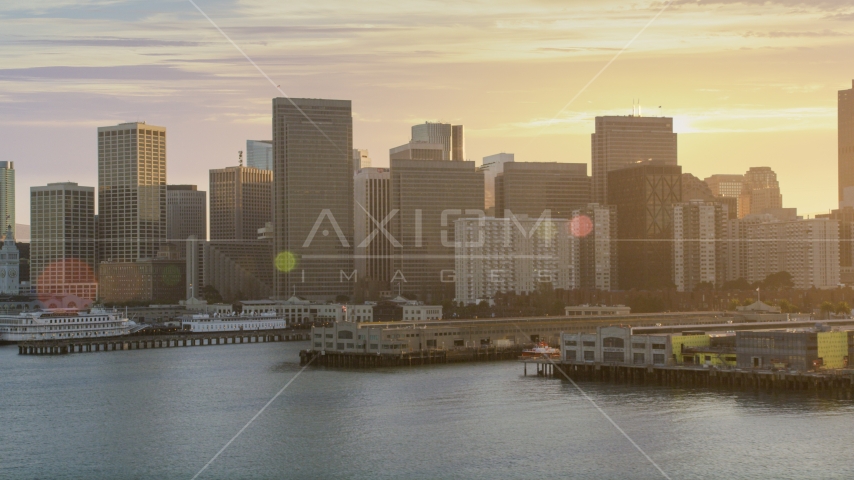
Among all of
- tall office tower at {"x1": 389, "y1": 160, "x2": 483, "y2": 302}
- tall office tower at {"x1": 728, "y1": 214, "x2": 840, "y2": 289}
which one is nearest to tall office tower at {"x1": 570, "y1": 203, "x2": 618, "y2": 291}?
tall office tower at {"x1": 389, "y1": 160, "x2": 483, "y2": 302}

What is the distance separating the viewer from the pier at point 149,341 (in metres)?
86.6

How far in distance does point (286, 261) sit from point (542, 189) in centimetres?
3926

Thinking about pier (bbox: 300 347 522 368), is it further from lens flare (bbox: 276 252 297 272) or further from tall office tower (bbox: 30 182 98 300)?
tall office tower (bbox: 30 182 98 300)

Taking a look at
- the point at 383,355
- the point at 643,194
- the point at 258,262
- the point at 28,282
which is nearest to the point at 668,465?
the point at 383,355

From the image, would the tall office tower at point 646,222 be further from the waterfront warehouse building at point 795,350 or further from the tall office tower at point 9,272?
the tall office tower at point 9,272

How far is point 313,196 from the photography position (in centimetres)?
14212

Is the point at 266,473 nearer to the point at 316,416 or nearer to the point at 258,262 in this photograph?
the point at 316,416

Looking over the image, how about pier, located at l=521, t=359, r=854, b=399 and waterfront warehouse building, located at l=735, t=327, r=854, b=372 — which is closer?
pier, located at l=521, t=359, r=854, b=399

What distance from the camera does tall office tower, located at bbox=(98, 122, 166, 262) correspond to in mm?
174125

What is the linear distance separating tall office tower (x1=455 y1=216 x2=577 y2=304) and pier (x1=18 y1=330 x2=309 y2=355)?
27436 mm

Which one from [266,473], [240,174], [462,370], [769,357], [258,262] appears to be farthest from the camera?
[240,174]

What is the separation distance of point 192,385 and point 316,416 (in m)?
14.1

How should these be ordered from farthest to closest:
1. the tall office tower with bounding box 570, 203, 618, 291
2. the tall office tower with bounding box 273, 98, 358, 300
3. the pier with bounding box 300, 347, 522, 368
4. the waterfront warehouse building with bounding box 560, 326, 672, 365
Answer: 1. the tall office tower with bounding box 273, 98, 358, 300
2. the tall office tower with bounding box 570, 203, 618, 291
3. the pier with bounding box 300, 347, 522, 368
4. the waterfront warehouse building with bounding box 560, 326, 672, 365

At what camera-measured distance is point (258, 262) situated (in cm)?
16938
